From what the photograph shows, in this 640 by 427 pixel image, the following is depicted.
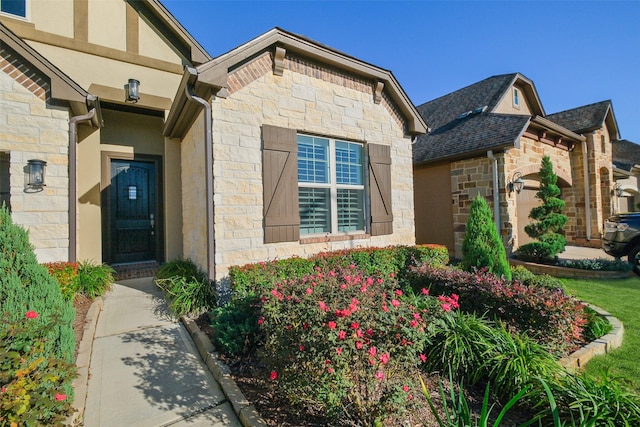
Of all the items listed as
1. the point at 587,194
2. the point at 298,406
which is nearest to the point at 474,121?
the point at 587,194

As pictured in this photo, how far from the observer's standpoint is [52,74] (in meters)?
4.64

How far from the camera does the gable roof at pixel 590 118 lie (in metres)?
11.3

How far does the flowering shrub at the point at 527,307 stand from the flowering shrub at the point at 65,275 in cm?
542

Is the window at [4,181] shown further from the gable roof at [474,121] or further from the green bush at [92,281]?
the gable roof at [474,121]

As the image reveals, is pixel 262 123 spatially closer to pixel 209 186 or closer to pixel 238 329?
pixel 209 186

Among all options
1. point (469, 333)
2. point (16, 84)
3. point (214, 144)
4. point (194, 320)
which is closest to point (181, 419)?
point (194, 320)

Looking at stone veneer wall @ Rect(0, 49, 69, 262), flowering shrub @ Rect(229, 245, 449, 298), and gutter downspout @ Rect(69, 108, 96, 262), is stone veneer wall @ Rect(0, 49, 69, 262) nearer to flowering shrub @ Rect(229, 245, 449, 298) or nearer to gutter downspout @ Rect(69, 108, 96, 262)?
gutter downspout @ Rect(69, 108, 96, 262)

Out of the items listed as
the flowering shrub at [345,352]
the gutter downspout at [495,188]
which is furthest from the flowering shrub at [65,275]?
the gutter downspout at [495,188]

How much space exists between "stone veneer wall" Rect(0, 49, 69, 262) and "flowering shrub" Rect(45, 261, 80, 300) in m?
0.51

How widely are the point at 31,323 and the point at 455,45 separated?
9.45 metres

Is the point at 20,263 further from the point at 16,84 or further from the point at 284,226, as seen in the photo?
the point at 16,84

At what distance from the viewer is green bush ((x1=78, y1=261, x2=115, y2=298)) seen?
480cm

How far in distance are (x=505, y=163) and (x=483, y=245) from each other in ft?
13.8

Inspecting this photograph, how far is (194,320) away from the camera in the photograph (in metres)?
4.11
